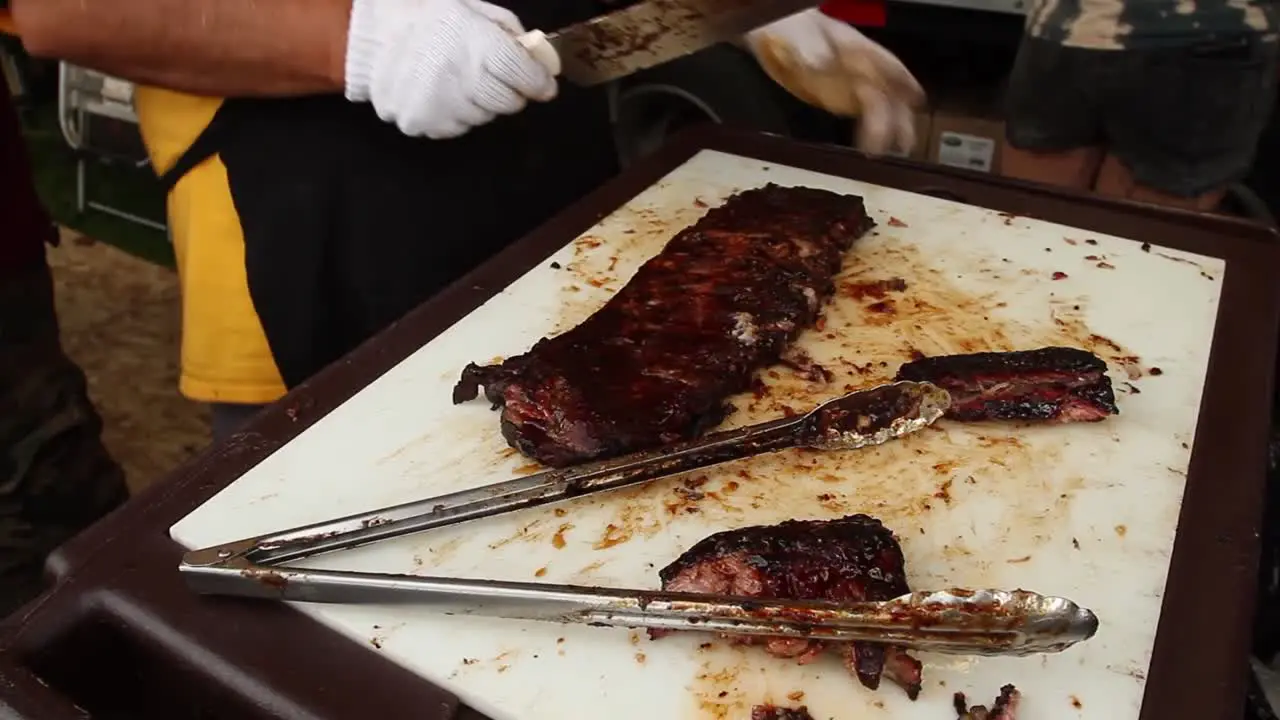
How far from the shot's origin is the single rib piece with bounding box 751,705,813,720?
906mm

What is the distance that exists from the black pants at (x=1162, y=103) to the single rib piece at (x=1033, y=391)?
1.16 metres

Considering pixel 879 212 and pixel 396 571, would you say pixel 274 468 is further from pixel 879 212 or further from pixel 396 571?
pixel 879 212

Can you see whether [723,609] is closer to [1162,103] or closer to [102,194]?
[1162,103]

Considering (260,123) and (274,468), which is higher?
(260,123)

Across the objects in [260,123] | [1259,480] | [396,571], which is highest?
[260,123]

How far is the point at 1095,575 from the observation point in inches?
41.7

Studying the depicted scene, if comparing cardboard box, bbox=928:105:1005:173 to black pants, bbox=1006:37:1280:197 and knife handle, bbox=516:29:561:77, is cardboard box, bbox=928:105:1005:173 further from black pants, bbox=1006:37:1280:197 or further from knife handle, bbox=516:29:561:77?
knife handle, bbox=516:29:561:77

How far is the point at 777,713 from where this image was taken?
35.9 inches

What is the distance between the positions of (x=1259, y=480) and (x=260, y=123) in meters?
1.35

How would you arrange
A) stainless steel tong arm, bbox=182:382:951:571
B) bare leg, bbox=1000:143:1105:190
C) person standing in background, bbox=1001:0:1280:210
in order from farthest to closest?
bare leg, bbox=1000:143:1105:190 < person standing in background, bbox=1001:0:1280:210 < stainless steel tong arm, bbox=182:382:951:571

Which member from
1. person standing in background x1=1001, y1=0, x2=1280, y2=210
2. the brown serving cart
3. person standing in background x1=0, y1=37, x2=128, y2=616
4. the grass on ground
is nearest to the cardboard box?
person standing in background x1=1001, y1=0, x2=1280, y2=210

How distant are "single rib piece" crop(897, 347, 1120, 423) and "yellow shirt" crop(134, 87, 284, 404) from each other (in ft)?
3.10

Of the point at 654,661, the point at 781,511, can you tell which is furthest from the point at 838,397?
the point at 654,661

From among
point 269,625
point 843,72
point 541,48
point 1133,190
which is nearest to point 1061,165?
point 1133,190
